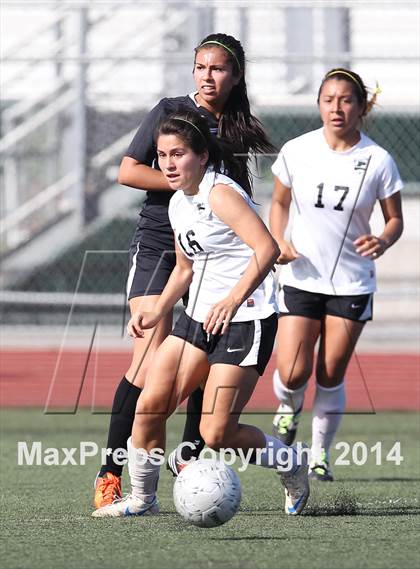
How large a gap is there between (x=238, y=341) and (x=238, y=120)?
1138 mm

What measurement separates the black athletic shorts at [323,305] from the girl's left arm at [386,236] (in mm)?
305

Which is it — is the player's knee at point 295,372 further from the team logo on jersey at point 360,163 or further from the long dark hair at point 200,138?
the long dark hair at point 200,138

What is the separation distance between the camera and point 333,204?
6805mm

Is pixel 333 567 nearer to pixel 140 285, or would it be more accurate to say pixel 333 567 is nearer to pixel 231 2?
pixel 140 285

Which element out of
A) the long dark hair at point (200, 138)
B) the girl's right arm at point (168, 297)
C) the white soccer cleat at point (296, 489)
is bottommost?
the white soccer cleat at point (296, 489)

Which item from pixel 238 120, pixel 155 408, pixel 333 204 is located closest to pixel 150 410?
pixel 155 408

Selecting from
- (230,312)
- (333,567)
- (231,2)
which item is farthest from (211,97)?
(231,2)

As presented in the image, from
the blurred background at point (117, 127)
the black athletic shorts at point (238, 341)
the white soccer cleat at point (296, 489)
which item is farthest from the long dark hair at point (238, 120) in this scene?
the blurred background at point (117, 127)

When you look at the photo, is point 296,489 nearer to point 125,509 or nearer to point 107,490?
point 125,509

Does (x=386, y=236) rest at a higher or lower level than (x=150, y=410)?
higher

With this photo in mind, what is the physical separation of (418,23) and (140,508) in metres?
8.16

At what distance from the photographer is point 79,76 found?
12.3 metres

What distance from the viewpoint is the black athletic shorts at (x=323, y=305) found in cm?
668

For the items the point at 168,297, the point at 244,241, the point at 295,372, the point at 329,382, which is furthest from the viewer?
the point at 329,382
